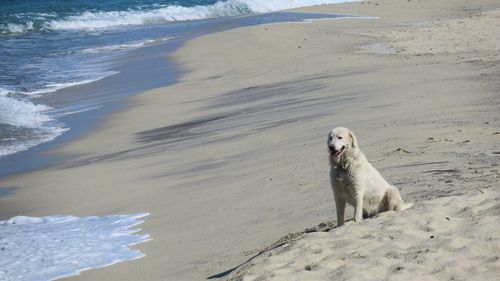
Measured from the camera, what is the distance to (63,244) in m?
8.59

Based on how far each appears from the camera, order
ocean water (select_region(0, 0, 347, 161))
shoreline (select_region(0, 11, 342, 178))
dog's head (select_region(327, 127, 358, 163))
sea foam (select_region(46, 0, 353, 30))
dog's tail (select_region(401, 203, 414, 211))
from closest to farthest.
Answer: dog's head (select_region(327, 127, 358, 163))
dog's tail (select_region(401, 203, 414, 211))
shoreline (select_region(0, 11, 342, 178))
ocean water (select_region(0, 0, 347, 161))
sea foam (select_region(46, 0, 353, 30))

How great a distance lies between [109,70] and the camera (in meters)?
23.0

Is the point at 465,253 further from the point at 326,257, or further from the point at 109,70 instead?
the point at 109,70

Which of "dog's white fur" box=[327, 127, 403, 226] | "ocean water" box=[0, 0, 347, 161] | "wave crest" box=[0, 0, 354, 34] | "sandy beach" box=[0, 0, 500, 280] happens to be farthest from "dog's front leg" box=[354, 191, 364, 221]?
"wave crest" box=[0, 0, 354, 34]

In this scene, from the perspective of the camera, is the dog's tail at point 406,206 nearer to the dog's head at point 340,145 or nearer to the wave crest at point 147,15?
the dog's head at point 340,145

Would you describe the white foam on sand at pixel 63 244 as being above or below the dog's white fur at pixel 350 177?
below

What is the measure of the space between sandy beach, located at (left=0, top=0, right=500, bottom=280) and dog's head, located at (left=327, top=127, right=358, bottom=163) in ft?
1.91

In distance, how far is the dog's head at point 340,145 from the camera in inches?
267

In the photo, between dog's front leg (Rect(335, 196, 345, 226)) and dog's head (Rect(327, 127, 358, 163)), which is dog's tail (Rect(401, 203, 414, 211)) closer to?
dog's front leg (Rect(335, 196, 345, 226))

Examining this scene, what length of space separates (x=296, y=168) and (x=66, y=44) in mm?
23138

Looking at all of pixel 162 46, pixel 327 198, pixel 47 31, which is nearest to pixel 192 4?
pixel 47 31

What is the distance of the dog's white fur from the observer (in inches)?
268

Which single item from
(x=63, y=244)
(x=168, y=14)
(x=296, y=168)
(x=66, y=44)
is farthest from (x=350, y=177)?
(x=168, y=14)

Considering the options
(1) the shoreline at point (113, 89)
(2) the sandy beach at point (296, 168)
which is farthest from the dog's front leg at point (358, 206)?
(1) the shoreline at point (113, 89)
